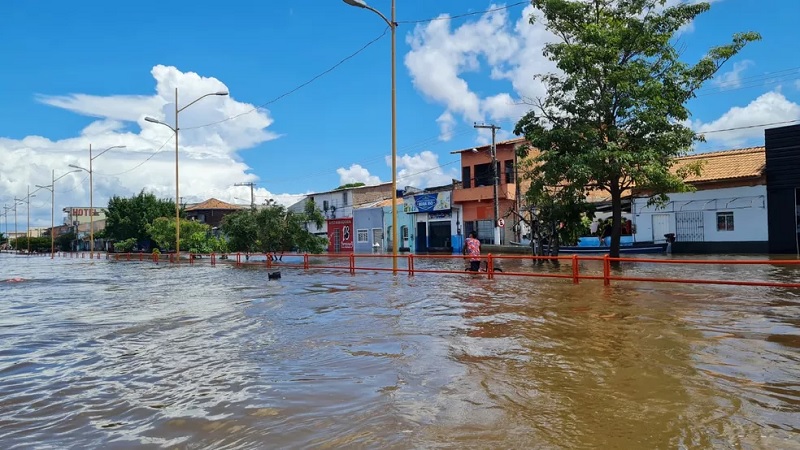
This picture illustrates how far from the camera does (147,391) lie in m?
5.54

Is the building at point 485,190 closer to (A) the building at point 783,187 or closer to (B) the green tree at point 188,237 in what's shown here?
(A) the building at point 783,187

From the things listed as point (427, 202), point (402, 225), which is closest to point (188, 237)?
point (402, 225)

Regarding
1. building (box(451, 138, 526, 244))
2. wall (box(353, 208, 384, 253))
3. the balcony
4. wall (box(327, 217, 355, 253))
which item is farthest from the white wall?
wall (box(327, 217, 355, 253))

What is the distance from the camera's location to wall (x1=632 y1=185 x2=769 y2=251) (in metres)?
25.7

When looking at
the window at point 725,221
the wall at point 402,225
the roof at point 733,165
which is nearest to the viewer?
the roof at point 733,165

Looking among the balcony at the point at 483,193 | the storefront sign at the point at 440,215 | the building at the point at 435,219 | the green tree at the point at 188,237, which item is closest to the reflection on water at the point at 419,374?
the balcony at the point at 483,193

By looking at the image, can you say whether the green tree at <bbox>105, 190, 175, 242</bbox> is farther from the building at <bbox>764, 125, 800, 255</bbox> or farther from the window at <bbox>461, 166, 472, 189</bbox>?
the building at <bbox>764, 125, 800, 255</bbox>

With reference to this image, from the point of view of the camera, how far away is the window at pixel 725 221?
2683 centimetres

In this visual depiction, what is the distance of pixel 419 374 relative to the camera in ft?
18.8

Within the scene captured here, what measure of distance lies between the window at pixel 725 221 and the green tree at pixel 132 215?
5479 centimetres

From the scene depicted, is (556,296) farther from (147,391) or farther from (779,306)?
(147,391)

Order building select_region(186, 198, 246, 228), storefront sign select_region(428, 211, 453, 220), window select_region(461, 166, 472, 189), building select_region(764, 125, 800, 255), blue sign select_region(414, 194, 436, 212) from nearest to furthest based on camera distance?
1. building select_region(764, 125, 800, 255)
2. window select_region(461, 166, 472, 189)
3. storefront sign select_region(428, 211, 453, 220)
4. blue sign select_region(414, 194, 436, 212)
5. building select_region(186, 198, 246, 228)

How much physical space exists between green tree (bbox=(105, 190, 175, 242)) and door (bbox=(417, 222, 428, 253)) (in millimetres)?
33156

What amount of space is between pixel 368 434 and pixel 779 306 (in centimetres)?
890
